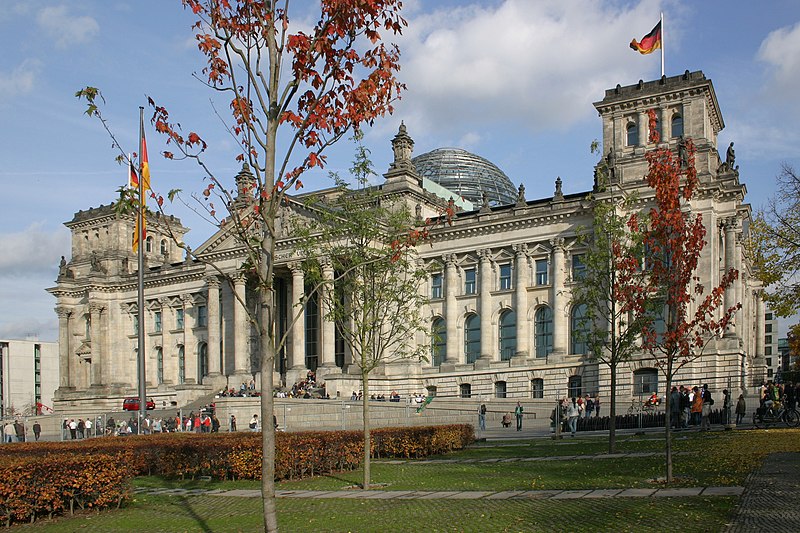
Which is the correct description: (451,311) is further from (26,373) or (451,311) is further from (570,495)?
(26,373)

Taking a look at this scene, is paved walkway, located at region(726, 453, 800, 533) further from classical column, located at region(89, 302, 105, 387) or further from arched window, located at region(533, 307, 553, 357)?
classical column, located at region(89, 302, 105, 387)

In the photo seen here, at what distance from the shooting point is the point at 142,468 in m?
30.6

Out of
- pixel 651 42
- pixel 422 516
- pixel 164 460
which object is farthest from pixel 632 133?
pixel 422 516

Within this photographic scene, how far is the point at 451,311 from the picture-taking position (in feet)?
250

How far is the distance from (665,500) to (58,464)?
46.8ft

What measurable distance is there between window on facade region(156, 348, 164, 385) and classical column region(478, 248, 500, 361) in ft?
142

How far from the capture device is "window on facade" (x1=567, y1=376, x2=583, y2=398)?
67.9 metres

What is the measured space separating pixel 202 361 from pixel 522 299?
4146cm

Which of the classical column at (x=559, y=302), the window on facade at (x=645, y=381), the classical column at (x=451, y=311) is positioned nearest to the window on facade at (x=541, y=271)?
the classical column at (x=559, y=302)

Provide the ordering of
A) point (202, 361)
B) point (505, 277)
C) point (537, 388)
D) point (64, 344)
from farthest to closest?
1. point (64, 344)
2. point (202, 361)
3. point (505, 277)
4. point (537, 388)

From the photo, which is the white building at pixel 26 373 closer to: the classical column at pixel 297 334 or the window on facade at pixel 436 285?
the classical column at pixel 297 334

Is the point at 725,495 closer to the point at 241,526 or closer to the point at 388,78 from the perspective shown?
the point at 241,526

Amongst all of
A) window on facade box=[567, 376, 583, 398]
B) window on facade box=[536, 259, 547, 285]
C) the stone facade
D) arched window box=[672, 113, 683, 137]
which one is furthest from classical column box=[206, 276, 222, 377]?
arched window box=[672, 113, 683, 137]

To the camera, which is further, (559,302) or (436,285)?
(436,285)
